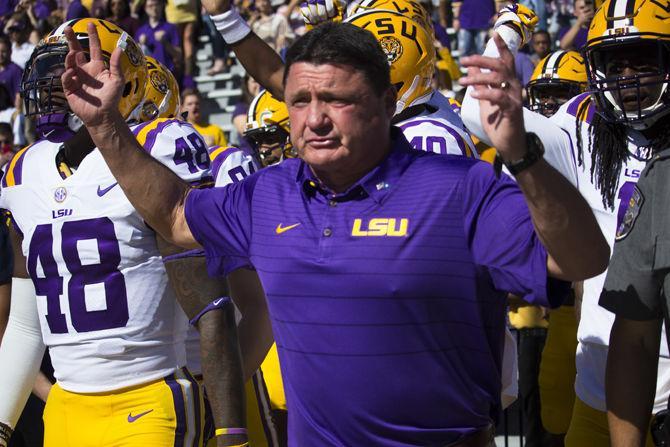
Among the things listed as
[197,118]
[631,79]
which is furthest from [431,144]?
[197,118]

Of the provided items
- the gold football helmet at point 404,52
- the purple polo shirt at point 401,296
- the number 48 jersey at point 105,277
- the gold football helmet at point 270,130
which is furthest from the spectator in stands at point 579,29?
the purple polo shirt at point 401,296

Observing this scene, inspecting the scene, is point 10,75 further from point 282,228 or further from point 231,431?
point 282,228

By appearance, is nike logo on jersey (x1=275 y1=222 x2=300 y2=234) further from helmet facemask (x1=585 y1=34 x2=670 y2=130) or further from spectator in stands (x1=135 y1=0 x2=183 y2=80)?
Result: spectator in stands (x1=135 y1=0 x2=183 y2=80)

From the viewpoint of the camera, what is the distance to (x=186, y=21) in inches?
575

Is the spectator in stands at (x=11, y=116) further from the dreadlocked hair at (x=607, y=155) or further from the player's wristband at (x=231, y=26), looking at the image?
the dreadlocked hair at (x=607, y=155)

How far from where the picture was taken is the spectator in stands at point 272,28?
12703 millimetres

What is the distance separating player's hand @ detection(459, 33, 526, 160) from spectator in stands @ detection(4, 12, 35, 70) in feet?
44.7

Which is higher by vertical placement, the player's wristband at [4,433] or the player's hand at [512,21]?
the player's hand at [512,21]

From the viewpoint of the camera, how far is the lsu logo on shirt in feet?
9.11

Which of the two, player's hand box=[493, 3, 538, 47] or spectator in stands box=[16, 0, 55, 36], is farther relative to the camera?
spectator in stands box=[16, 0, 55, 36]

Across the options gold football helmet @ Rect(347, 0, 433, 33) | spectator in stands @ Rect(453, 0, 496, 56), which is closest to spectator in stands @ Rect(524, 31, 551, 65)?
spectator in stands @ Rect(453, 0, 496, 56)

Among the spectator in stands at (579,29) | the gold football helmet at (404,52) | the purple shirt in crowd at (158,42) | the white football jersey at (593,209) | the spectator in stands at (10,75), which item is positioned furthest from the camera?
the spectator in stands at (10,75)

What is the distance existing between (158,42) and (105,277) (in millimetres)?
10268

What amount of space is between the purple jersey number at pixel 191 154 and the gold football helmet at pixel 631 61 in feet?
4.26
